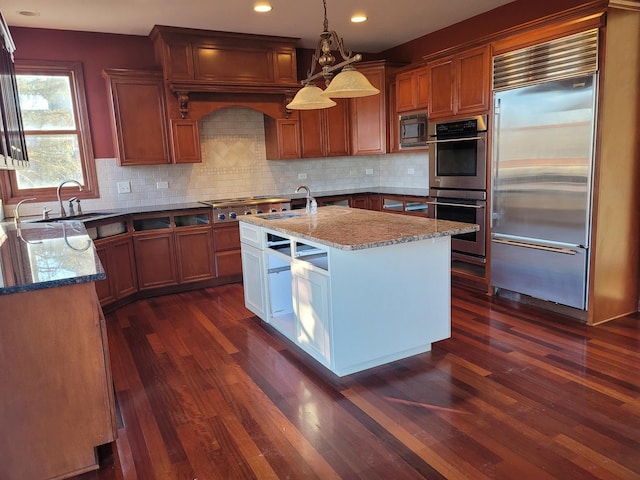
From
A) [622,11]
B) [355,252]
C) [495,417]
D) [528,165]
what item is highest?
[622,11]

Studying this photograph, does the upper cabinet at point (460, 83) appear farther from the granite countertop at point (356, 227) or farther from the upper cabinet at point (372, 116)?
the granite countertop at point (356, 227)

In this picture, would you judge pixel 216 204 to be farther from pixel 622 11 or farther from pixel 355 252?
pixel 622 11

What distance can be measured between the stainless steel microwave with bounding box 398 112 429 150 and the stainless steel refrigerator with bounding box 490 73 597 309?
1280mm

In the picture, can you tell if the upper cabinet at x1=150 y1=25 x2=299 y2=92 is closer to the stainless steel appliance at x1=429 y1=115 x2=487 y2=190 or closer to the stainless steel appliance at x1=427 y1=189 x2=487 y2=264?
the stainless steel appliance at x1=429 y1=115 x2=487 y2=190

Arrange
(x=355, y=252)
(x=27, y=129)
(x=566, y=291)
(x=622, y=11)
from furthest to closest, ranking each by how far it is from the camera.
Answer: (x=27, y=129)
(x=566, y=291)
(x=622, y=11)
(x=355, y=252)

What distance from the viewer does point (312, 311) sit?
298 centimetres

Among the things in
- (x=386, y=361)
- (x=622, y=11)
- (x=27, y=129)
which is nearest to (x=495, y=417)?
(x=386, y=361)

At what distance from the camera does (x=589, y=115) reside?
334cm

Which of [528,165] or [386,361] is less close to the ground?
[528,165]

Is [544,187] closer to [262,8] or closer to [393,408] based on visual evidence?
[393,408]

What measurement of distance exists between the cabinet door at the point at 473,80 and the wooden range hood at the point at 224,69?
1.92 meters

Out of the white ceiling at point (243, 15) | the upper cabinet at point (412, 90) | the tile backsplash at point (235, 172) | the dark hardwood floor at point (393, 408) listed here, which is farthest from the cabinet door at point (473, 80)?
the dark hardwood floor at point (393, 408)

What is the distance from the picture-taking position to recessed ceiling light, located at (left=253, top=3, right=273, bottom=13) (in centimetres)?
414

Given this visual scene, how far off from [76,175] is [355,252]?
11.7 feet
